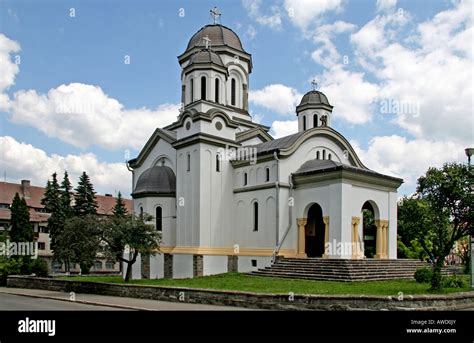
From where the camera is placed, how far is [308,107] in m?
40.7

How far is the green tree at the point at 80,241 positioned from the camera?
23.1 m

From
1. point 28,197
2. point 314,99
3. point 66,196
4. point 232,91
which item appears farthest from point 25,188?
point 314,99

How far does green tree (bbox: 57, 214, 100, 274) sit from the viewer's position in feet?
75.9

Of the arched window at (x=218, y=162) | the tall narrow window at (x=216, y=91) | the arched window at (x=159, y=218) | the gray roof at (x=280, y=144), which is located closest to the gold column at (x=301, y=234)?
the gray roof at (x=280, y=144)

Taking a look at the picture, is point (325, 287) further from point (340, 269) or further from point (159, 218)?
point (159, 218)

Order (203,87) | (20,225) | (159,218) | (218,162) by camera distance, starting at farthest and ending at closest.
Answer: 1. (20,225)
2. (203,87)
3. (159,218)
4. (218,162)

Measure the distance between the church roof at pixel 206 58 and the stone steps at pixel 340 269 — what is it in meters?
14.7

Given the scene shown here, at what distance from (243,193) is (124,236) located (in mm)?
9485

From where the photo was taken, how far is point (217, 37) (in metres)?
37.3

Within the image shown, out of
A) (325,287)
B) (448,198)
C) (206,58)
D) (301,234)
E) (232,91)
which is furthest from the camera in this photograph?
(232,91)
